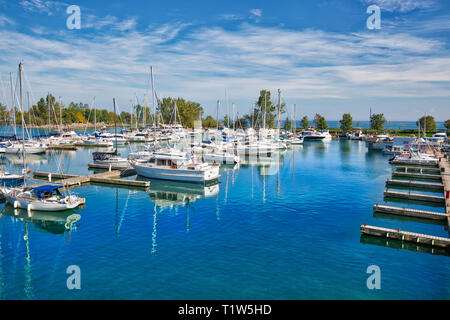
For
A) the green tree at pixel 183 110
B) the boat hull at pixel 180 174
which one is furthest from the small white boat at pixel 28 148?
the green tree at pixel 183 110

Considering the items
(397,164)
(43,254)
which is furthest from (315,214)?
(397,164)

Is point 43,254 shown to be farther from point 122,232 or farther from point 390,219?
point 390,219

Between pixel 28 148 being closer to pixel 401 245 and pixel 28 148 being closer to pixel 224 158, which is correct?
pixel 224 158

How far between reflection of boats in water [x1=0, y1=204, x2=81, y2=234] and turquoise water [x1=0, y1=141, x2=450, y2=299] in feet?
0.59

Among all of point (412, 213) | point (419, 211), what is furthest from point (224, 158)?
point (419, 211)

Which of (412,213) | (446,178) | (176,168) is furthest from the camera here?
(446,178)

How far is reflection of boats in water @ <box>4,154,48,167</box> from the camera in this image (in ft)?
208

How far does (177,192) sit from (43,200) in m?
15.5

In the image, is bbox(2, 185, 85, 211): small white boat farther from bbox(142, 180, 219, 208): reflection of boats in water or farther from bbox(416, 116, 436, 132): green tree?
bbox(416, 116, 436, 132): green tree

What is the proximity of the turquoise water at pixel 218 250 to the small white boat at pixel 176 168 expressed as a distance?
4823 millimetres

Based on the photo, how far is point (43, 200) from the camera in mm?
31234

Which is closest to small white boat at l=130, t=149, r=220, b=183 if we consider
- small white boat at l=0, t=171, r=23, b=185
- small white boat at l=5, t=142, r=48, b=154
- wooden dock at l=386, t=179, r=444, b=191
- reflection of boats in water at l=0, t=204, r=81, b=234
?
small white boat at l=0, t=171, r=23, b=185

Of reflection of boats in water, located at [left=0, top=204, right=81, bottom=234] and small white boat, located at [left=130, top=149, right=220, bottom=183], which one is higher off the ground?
small white boat, located at [left=130, top=149, right=220, bottom=183]

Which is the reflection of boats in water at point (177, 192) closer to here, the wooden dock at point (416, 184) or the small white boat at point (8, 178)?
the small white boat at point (8, 178)
